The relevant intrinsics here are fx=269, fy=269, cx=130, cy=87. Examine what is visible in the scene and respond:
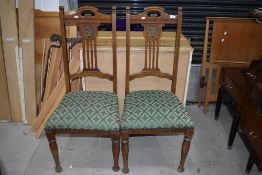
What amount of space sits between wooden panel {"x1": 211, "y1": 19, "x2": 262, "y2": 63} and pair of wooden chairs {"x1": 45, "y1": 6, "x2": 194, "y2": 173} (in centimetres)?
60

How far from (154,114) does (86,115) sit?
0.44 meters

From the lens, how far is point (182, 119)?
1723 millimetres

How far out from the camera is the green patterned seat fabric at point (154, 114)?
1716mm

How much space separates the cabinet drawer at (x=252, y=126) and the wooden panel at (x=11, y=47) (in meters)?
1.86

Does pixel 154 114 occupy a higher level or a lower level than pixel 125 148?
higher

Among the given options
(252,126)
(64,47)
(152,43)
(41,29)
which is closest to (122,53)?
(152,43)

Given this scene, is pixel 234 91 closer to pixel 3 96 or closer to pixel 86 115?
pixel 86 115

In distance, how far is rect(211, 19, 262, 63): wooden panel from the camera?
2.28 m

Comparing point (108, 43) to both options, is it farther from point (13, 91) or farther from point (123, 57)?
point (13, 91)

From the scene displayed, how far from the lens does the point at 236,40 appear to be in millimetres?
2342

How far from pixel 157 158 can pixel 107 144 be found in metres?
0.43

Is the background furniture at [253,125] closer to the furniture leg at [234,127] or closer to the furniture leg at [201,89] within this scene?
the furniture leg at [234,127]

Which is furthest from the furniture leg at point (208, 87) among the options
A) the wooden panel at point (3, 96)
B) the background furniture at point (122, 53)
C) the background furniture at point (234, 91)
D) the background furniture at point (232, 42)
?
the wooden panel at point (3, 96)

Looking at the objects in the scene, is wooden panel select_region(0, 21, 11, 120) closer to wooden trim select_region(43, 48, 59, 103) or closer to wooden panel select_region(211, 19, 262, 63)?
wooden trim select_region(43, 48, 59, 103)
